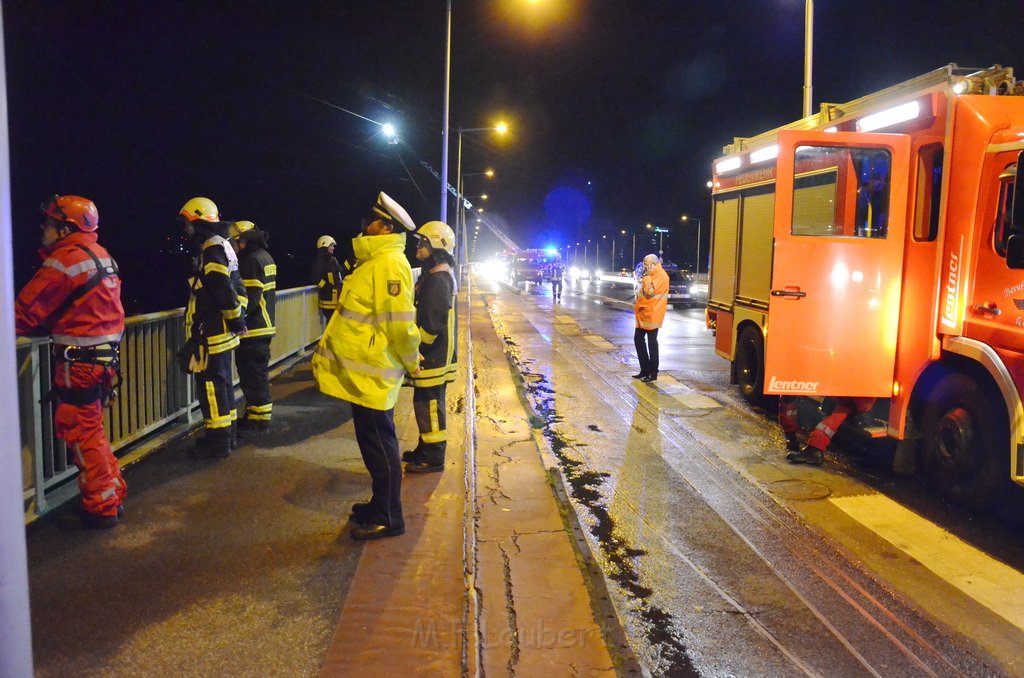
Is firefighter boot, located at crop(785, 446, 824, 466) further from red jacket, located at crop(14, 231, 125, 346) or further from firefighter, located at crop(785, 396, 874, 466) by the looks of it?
red jacket, located at crop(14, 231, 125, 346)

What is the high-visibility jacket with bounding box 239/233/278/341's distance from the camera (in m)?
6.88

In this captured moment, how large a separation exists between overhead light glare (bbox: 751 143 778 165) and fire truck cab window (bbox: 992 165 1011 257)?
11.6ft

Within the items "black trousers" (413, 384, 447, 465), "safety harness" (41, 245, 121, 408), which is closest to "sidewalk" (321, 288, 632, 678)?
"black trousers" (413, 384, 447, 465)

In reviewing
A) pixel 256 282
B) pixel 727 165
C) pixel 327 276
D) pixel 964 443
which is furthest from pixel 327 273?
pixel 964 443

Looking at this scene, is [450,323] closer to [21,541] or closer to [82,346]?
[82,346]

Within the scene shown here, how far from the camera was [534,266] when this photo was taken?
1719 inches

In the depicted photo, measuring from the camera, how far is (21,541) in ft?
6.52

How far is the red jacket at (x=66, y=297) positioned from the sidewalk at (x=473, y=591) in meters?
2.01

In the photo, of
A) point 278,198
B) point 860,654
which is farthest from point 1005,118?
point 278,198

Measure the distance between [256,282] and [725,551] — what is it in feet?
14.7

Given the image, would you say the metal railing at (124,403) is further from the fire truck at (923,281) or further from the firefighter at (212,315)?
the fire truck at (923,281)

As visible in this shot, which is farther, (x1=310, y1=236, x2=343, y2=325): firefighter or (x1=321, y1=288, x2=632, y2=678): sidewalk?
(x1=310, y1=236, x2=343, y2=325): firefighter

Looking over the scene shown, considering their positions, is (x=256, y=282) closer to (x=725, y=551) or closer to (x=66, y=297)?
(x=66, y=297)

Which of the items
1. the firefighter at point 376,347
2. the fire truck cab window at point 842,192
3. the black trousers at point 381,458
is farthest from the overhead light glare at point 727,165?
the black trousers at point 381,458
